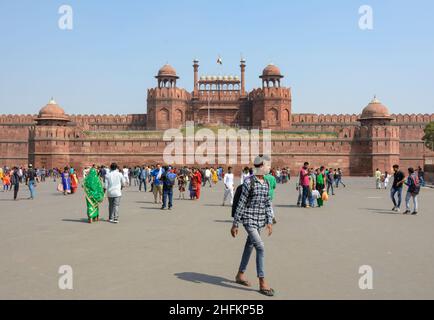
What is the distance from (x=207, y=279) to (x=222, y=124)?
40101mm

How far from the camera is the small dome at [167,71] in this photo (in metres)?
47.0

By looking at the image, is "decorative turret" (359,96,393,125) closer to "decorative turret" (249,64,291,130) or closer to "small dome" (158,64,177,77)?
"decorative turret" (249,64,291,130)

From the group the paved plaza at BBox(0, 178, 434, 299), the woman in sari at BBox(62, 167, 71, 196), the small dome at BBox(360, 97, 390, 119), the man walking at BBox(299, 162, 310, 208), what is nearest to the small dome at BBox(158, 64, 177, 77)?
the small dome at BBox(360, 97, 390, 119)

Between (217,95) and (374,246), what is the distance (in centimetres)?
4299

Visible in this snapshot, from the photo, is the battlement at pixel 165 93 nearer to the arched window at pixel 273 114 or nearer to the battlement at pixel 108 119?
the battlement at pixel 108 119

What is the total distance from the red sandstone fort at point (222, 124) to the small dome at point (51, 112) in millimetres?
87

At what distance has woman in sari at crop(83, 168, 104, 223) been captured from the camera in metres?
9.02

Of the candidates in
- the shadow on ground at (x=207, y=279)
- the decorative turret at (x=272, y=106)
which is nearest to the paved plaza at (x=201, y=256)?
the shadow on ground at (x=207, y=279)

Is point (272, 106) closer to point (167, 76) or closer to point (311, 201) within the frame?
point (167, 76)

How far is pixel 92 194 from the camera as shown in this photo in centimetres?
909

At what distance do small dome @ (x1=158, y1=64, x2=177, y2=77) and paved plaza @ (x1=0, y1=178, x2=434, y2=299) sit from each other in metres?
38.2

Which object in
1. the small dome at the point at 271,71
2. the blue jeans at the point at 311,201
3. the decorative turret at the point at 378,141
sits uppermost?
the small dome at the point at 271,71

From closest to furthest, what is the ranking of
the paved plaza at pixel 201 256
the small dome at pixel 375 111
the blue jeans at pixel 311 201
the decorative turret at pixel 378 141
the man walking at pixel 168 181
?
the paved plaza at pixel 201 256 < the man walking at pixel 168 181 < the blue jeans at pixel 311 201 < the decorative turret at pixel 378 141 < the small dome at pixel 375 111
